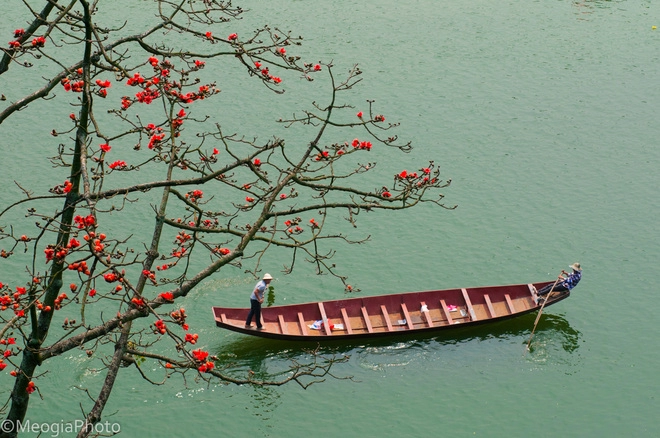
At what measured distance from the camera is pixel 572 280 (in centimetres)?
2345

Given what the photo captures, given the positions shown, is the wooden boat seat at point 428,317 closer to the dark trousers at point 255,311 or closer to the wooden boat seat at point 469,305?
the wooden boat seat at point 469,305

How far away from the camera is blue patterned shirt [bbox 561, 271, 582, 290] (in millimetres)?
23438

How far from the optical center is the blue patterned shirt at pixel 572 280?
23.4 meters

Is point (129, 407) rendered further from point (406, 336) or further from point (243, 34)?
point (243, 34)

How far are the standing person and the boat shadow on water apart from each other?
0.86 meters

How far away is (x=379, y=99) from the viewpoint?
34156 millimetres

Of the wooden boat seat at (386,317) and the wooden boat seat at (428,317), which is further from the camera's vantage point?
the wooden boat seat at (428,317)

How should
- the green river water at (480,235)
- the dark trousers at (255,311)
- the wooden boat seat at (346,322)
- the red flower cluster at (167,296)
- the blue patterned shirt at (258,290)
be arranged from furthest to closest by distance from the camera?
the wooden boat seat at (346,322) < the dark trousers at (255,311) < the blue patterned shirt at (258,290) < the green river water at (480,235) < the red flower cluster at (167,296)

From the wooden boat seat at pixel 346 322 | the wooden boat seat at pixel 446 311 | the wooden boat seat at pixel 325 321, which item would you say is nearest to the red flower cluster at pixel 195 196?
the wooden boat seat at pixel 325 321

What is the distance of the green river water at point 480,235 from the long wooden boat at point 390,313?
1.49ft

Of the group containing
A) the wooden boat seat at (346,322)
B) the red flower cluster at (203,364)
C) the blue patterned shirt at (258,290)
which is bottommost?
the red flower cluster at (203,364)

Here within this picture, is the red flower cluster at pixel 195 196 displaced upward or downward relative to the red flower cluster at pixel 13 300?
upward

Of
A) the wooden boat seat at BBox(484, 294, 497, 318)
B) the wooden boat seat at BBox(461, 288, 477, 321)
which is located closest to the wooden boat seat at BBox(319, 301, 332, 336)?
the wooden boat seat at BBox(461, 288, 477, 321)

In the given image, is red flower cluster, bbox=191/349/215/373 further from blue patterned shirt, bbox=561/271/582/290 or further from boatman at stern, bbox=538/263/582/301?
blue patterned shirt, bbox=561/271/582/290
